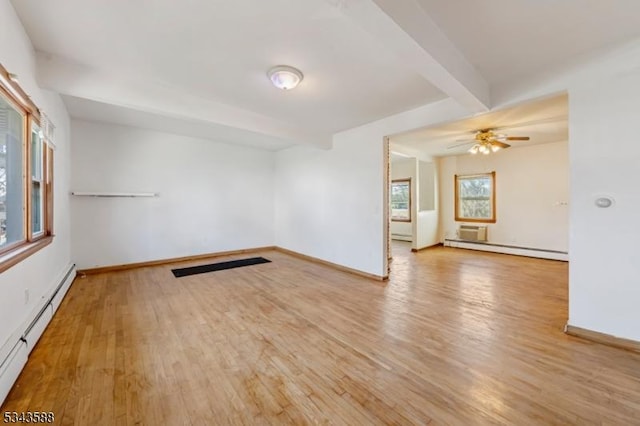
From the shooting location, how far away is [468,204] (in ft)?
22.7

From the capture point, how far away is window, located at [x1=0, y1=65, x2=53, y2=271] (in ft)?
6.37

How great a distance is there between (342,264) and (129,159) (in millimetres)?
4309

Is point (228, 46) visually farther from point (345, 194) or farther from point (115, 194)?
point (115, 194)

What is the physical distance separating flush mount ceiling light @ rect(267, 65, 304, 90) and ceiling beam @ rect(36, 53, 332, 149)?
1.10 m

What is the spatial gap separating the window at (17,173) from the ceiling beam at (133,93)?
1.29 ft

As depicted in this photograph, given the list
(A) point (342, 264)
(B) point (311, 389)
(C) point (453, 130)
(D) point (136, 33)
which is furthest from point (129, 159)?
(C) point (453, 130)

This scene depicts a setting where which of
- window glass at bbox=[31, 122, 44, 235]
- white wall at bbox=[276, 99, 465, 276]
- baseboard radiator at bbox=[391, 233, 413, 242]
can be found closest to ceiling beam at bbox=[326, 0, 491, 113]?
Result: white wall at bbox=[276, 99, 465, 276]

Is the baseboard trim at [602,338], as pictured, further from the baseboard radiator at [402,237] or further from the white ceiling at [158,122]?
the baseboard radiator at [402,237]

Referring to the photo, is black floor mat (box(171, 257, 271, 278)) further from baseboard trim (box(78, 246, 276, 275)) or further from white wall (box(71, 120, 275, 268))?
white wall (box(71, 120, 275, 268))

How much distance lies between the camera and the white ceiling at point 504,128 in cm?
344

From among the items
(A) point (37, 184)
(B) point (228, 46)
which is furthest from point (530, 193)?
(A) point (37, 184)

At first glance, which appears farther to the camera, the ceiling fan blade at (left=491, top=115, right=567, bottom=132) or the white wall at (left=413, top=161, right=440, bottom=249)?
the white wall at (left=413, top=161, right=440, bottom=249)

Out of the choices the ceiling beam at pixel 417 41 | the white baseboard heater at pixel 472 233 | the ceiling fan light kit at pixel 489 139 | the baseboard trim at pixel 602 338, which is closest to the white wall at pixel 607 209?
the baseboard trim at pixel 602 338

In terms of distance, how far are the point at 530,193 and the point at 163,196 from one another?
779 centimetres
